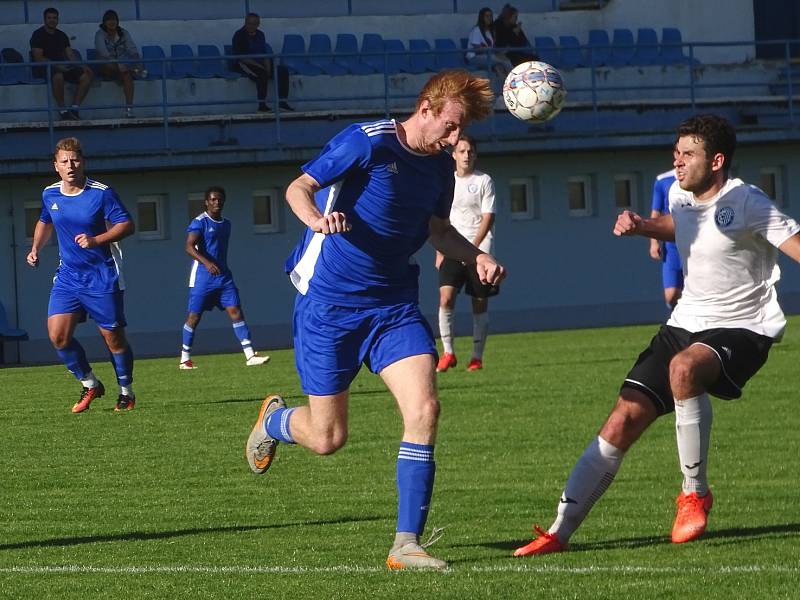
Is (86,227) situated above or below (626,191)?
below

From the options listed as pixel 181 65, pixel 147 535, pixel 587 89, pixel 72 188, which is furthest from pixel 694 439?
pixel 181 65

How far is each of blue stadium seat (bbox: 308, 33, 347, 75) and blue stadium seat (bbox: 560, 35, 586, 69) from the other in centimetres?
419

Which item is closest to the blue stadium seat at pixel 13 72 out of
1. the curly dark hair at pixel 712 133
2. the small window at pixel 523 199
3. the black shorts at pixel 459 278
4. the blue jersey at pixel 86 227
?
the small window at pixel 523 199

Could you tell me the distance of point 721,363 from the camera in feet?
23.7

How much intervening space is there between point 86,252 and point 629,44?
65.2 ft

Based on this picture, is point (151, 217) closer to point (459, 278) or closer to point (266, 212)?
point (266, 212)

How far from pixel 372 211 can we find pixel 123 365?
7.33 meters

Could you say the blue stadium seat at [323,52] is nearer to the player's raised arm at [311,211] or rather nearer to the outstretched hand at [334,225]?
the player's raised arm at [311,211]

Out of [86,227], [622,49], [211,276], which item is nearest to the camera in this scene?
[86,227]

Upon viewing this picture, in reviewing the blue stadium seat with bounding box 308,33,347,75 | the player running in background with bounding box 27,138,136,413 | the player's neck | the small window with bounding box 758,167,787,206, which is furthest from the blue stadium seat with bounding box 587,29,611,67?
the player's neck

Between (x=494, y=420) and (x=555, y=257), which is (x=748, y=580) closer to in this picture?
(x=494, y=420)

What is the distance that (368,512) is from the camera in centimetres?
845

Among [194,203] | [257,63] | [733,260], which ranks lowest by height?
[733,260]

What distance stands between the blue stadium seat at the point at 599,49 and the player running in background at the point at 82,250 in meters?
18.7
